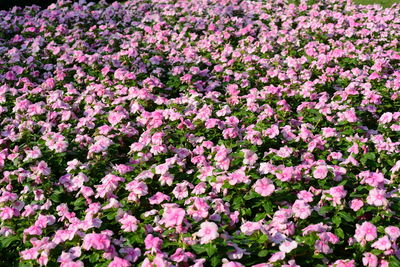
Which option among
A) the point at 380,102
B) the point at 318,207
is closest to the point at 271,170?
the point at 318,207

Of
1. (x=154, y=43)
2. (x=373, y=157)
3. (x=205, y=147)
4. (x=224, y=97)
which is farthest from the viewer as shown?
(x=154, y=43)

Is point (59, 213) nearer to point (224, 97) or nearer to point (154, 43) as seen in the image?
point (224, 97)

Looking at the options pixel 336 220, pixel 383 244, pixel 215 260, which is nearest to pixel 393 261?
pixel 383 244

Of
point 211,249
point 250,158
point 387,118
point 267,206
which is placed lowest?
point 387,118

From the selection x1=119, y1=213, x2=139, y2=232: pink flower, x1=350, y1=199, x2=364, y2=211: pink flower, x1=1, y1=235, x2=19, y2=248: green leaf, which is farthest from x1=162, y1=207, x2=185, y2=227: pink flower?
x1=350, y1=199, x2=364, y2=211: pink flower

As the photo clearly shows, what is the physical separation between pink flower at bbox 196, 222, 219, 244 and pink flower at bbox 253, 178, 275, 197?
2.06ft

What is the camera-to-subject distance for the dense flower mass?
2.80m

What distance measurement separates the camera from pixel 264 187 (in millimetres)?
3154

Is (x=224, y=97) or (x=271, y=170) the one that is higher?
(x=271, y=170)

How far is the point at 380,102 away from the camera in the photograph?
15.7 ft

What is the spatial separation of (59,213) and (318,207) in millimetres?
2021

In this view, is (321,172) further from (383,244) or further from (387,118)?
(387,118)

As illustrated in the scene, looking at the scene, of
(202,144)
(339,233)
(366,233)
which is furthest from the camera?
(202,144)

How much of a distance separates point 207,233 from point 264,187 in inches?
28.7
